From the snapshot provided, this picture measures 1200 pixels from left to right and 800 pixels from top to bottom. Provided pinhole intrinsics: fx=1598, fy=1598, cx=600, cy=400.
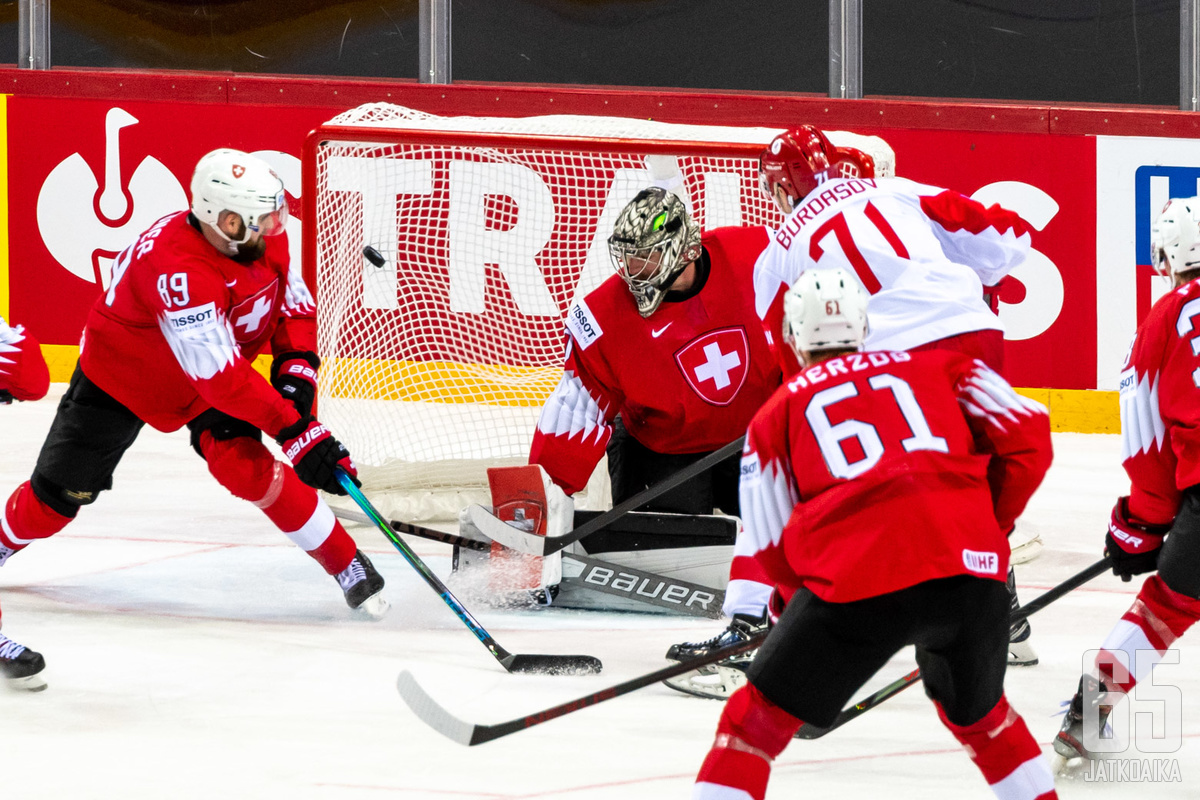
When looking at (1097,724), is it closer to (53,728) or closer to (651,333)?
(651,333)

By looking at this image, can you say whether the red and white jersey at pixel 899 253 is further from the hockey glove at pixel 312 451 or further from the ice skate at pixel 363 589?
the ice skate at pixel 363 589

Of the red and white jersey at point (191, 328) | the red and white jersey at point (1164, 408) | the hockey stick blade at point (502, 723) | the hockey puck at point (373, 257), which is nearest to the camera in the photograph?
the hockey stick blade at point (502, 723)

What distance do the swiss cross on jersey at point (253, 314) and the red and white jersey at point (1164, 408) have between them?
201 centimetres

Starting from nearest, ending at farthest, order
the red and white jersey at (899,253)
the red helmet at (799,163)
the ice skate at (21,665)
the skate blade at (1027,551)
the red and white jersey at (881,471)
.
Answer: the red and white jersey at (881,471) → the red and white jersey at (899,253) → the ice skate at (21,665) → the red helmet at (799,163) → the skate blade at (1027,551)

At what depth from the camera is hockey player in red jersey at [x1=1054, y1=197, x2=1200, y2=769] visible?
2707 millimetres

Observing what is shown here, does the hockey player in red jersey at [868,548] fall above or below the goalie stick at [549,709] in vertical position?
above

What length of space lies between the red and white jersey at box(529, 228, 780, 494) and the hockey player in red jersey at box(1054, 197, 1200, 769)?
3.88ft

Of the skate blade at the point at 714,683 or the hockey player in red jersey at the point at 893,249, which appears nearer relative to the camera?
the hockey player in red jersey at the point at 893,249

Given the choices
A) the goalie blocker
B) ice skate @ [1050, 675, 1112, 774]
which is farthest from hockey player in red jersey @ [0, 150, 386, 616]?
ice skate @ [1050, 675, 1112, 774]

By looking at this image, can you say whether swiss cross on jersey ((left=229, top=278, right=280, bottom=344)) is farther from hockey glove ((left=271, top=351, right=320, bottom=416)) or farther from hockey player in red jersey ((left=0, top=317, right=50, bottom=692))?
hockey player in red jersey ((left=0, top=317, right=50, bottom=692))

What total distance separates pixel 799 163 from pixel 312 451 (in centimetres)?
128

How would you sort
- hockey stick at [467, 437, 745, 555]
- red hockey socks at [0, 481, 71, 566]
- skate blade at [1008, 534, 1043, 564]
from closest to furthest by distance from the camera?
hockey stick at [467, 437, 745, 555] < red hockey socks at [0, 481, 71, 566] < skate blade at [1008, 534, 1043, 564]

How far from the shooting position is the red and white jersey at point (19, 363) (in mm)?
3373

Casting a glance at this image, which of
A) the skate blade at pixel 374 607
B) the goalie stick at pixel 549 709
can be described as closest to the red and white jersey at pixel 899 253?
the goalie stick at pixel 549 709
